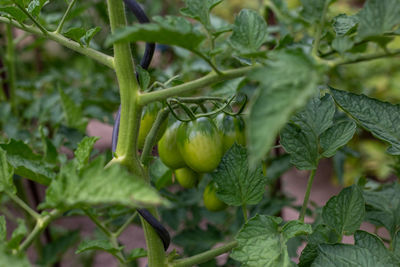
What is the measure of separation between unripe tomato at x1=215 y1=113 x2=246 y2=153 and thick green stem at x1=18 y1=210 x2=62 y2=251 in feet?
0.82

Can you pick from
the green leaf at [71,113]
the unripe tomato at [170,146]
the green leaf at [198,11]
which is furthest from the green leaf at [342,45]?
the green leaf at [71,113]

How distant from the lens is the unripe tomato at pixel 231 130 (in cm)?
55

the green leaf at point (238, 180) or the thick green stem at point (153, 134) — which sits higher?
the thick green stem at point (153, 134)

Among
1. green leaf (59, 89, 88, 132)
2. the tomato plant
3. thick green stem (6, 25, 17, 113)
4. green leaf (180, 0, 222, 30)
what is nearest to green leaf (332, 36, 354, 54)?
the tomato plant

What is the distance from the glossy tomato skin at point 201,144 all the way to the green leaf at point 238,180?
0.05 ft

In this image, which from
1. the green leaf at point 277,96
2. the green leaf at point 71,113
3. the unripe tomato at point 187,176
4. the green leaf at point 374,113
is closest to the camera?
the green leaf at point 277,96

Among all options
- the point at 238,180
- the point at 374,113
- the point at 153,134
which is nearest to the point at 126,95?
the point at 153,134

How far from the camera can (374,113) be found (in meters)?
0.48

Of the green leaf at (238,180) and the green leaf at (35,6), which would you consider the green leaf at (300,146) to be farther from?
the green leaf at (35,6)

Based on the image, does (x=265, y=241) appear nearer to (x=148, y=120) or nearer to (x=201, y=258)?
(x=201, y=258)

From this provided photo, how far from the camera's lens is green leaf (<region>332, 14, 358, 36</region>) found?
419 mm

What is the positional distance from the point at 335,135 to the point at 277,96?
0.83ft

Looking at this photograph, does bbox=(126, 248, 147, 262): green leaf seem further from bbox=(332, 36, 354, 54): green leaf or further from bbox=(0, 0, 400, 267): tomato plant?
bbox=(332, 36, 354, 54): green leaf

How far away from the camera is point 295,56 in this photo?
0.95 feet
